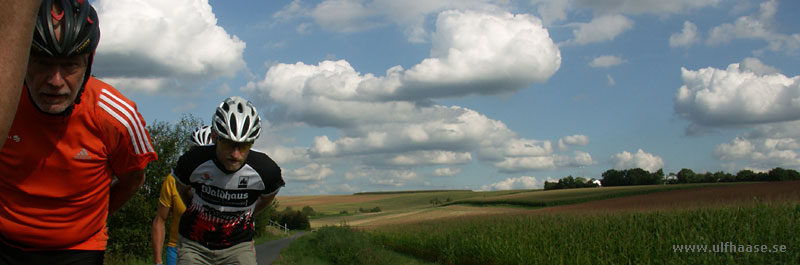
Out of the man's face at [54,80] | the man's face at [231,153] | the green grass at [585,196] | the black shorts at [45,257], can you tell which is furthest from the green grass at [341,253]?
the green grass at [585,196]

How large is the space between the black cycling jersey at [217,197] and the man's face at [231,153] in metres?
0.06

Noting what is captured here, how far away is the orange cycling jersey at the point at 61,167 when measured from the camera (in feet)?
10.4

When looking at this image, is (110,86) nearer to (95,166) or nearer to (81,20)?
(95,166)

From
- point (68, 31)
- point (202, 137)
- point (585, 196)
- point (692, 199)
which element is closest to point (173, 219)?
point (202, 137)

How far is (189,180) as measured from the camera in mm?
5371

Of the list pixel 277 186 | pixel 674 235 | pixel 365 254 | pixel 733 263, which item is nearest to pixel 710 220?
pixel 674 235

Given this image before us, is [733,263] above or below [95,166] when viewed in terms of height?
below

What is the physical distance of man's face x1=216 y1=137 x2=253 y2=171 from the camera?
5270mm

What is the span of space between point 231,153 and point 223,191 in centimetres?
37

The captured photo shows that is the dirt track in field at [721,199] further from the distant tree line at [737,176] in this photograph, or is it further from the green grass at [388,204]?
the green grass at [388,204]

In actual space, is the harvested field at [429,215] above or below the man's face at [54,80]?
below

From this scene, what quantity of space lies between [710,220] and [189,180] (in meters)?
17.8

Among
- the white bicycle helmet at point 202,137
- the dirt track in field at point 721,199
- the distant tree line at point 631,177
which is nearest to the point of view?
the white bicycle helmet at point 202,137

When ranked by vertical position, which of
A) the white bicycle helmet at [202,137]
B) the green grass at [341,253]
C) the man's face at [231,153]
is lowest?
the green grass at [341,253]
